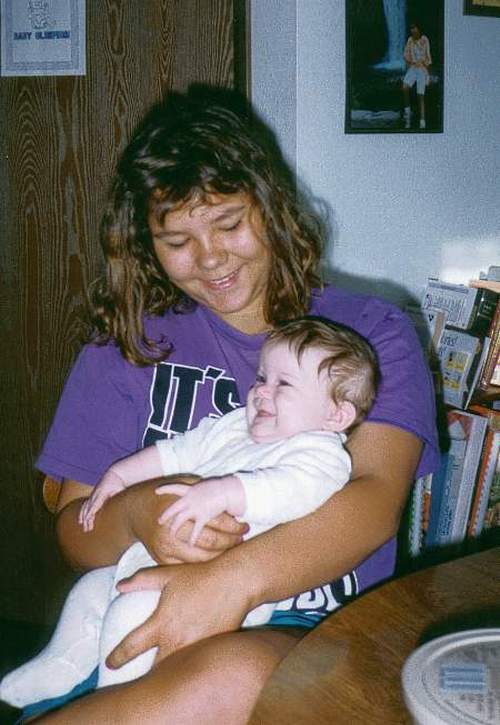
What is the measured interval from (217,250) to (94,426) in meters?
0.37

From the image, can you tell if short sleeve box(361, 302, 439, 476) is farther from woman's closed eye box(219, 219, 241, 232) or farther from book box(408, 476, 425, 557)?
book box(408, 476, 425, 557)

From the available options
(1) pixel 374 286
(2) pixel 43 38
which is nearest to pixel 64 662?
(1) pixel 374 286

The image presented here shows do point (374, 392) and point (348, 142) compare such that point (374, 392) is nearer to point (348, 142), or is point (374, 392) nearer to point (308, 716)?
point (308, 716)

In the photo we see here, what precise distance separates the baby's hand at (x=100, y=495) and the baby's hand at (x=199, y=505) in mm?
254

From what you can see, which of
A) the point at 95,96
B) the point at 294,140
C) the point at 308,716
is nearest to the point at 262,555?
the point at 308,716

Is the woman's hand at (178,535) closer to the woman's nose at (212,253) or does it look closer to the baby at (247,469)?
the baby at (247,469)

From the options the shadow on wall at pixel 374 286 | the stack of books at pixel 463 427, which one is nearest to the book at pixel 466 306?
the stack of books at pixel 463 427

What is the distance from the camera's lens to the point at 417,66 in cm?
234

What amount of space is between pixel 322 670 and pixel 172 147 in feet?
2.89

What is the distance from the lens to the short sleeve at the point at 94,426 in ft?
4.74

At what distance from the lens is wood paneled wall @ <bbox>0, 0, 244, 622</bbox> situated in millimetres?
2320

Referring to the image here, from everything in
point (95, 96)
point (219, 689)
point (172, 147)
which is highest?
point (95, 96)

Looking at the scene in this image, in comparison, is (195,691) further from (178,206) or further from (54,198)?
(54,198)

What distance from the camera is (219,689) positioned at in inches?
33.9
